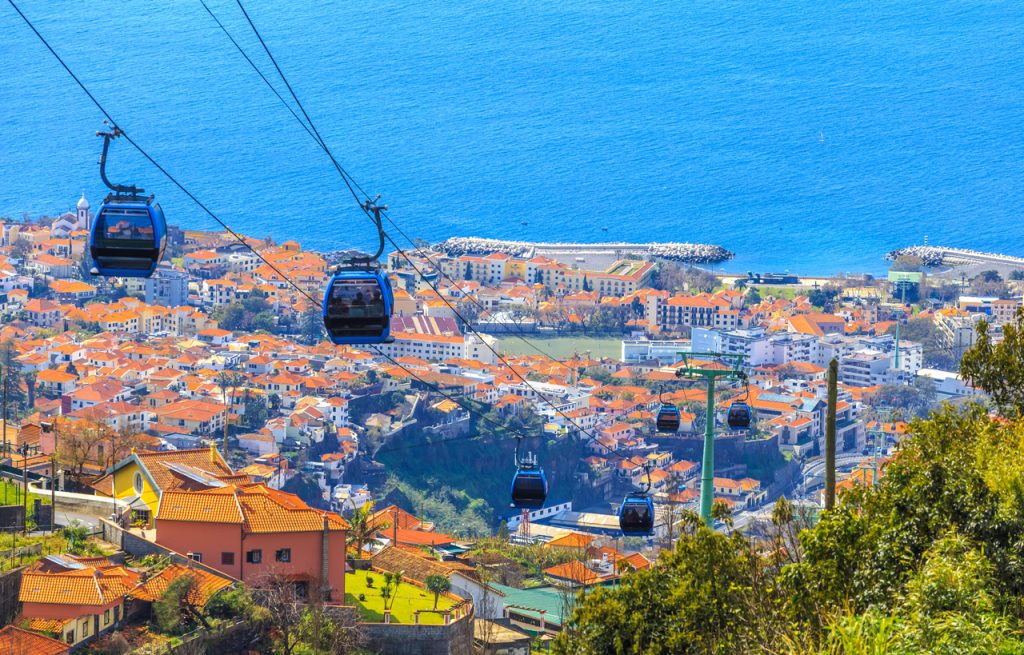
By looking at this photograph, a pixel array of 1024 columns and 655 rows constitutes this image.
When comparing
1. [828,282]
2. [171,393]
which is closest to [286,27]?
[828,282]

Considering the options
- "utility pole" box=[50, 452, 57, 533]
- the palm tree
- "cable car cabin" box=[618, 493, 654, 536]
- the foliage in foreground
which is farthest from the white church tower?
the foliage in foreground

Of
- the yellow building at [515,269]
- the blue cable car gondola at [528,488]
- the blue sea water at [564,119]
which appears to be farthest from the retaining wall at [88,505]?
the blue sea water at [564,119]

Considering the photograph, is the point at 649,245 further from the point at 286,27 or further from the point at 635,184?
the point at 286,27

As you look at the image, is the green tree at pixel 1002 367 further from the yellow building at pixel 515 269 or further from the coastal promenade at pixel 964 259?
the coastal promenade at pixel 964 259

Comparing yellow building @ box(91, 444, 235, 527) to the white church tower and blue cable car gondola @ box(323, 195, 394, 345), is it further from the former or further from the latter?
the white church tower

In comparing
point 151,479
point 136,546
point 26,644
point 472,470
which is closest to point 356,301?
point 26,644
